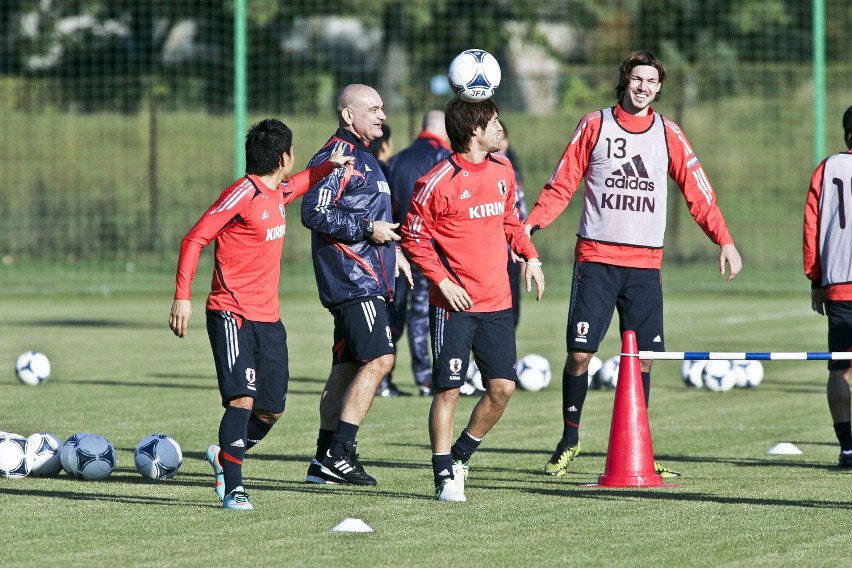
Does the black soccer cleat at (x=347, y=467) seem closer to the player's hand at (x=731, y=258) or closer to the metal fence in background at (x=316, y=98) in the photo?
the player's hand at (x=731, y=258)

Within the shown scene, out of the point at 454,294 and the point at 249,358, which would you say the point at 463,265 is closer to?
the point at 454,294

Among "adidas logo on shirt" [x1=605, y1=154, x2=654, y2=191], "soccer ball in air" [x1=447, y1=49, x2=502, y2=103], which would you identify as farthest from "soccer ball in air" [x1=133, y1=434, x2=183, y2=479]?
"adidas logo on shirt" [x1=605, y1=154, x2=654, y2=191]

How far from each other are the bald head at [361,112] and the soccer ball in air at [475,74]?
0.47 metres

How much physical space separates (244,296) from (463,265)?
1144mm

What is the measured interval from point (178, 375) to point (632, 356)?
640 cm

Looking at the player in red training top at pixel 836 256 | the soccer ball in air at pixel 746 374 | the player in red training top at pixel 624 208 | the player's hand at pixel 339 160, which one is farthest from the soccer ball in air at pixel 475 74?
the soccer ball in air at pixel 746 374

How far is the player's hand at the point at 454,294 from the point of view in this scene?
289 inches

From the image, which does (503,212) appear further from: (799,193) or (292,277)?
(799,193)

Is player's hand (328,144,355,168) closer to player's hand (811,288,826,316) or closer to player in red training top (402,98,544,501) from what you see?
player in red training top (402,98,544,501)

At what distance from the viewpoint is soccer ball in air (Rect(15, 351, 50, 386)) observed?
12.5 meters

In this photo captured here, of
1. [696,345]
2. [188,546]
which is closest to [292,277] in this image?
[696,345]

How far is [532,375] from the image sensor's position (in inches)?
→ 491

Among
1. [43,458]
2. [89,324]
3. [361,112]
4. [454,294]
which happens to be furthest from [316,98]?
[454,294]

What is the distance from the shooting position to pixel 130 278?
2578 cm
